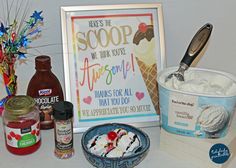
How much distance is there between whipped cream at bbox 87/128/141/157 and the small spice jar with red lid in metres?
0.13

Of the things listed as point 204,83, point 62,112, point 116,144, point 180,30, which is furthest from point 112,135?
point 180,30

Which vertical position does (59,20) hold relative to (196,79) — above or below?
above

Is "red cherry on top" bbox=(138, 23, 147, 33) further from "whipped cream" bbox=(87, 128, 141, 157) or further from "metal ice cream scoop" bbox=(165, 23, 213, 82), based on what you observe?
"whipped cream" bbox=(87, 128, 141, 157)

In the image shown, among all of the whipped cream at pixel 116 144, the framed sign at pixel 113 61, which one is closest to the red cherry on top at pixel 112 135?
the whipped cream at pixel 116 144

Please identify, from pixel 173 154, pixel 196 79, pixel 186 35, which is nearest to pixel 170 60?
pixel 186 35

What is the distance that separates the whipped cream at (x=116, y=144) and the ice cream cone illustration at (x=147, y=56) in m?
0.16

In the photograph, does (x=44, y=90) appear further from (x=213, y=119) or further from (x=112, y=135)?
(x=213, y=119)

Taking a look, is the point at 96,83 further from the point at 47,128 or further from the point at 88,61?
the point at 47,128

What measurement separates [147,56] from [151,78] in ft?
0.19

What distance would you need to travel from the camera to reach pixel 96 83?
3.39ft

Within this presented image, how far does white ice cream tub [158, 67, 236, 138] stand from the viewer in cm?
88

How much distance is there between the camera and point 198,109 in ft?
2.90

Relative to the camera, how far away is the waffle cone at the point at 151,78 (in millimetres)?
1056

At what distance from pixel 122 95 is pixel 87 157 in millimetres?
221
